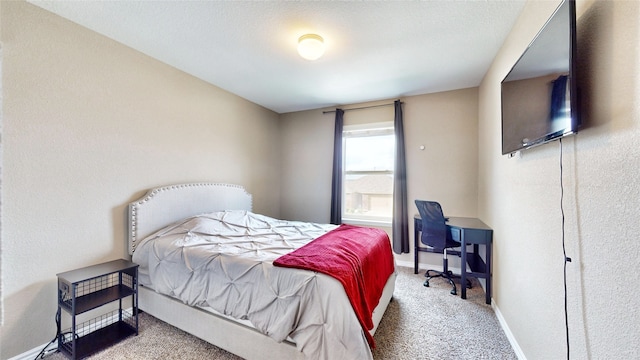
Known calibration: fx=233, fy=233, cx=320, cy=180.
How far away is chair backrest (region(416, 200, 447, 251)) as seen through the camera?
2865mm

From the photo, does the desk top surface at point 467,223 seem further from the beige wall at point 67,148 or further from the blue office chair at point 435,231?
the beige wall at point 67,148

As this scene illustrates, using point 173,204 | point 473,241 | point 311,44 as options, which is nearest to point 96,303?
point 173,204

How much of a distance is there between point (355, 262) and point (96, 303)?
206 cm

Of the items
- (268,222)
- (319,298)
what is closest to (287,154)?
(268,222)

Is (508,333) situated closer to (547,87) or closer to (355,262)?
(355,262)

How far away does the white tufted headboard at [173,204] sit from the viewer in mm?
2305

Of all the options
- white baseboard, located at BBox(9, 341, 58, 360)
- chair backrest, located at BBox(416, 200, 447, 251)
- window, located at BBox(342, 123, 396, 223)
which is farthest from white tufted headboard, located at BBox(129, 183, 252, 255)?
chair backrest, located at BBox(416, 200, 447, 251)

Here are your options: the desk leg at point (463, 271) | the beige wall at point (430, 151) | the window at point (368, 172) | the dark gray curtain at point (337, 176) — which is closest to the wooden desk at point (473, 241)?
the desk leg at point (463, 271)

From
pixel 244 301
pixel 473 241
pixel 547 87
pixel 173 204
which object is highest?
pixel 547 87

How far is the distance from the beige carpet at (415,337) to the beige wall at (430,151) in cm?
124

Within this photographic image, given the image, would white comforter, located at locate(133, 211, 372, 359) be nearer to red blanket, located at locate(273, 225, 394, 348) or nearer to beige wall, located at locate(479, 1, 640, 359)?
red blanket, located at locate(273, 225, 394, 348)

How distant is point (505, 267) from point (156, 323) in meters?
3.28

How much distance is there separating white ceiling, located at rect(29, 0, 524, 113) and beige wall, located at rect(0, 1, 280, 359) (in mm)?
245

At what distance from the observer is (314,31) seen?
2105mm
